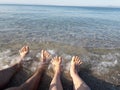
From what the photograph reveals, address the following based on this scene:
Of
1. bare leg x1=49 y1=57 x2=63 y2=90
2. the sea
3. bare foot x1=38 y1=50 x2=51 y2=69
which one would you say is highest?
bare leg x1=49 y1=57 x2=63 y2=90

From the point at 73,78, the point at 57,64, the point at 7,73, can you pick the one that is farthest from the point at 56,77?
the point at 7,73

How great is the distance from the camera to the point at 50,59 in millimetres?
8086

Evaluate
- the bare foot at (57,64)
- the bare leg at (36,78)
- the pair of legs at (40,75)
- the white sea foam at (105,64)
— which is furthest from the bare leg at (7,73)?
the white sea foam at (105,64)

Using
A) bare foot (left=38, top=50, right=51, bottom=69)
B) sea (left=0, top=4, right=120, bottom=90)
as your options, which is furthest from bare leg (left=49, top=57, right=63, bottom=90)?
sea (left=0, top=4, right=120, bottom=90)

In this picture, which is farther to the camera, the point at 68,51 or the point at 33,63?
the point at 68,51

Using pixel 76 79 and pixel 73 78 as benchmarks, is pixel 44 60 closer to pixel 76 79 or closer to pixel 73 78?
pixel 73 78

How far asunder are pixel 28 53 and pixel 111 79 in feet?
10.5

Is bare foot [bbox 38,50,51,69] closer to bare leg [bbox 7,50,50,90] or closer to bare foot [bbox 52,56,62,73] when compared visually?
bare leg [bbox 7,50,50,90]

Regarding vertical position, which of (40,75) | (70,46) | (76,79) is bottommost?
(70,46)

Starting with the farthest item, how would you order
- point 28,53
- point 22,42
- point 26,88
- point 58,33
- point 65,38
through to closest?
1. point 58,33
2. point 65,38
3. point 22,42
4. point 28,53
5. point 26,88

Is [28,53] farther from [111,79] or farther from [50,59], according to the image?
[111,79]

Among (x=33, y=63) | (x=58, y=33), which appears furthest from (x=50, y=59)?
(x=58, y=33)

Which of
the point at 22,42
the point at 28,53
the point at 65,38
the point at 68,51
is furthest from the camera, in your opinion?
the point at 65,38

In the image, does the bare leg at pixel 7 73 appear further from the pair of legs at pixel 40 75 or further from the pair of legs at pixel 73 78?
the pair of legs at pixel 73 78
